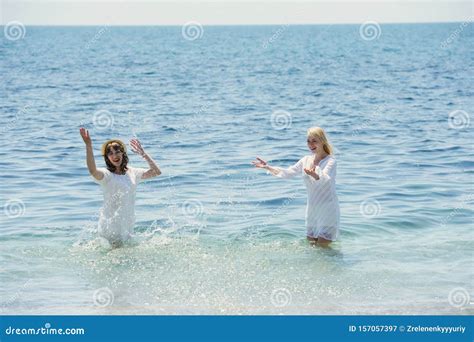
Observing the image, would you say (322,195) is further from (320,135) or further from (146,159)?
(146,159)

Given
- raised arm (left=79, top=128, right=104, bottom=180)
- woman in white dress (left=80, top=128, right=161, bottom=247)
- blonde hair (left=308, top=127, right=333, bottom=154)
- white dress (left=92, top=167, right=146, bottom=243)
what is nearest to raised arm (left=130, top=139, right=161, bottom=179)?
woman in white dress (left=80, top=128, right=161, bottom=247)

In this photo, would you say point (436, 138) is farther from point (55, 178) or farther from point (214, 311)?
point (214, 311)

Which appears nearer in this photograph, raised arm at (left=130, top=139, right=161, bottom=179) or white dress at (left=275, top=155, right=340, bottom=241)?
raised arm at (left=130, top=139, right=161, bottom=179)

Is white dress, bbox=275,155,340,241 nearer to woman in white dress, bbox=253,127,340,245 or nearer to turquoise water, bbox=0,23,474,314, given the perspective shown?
woman in white dress, bbox=253,127,340,245

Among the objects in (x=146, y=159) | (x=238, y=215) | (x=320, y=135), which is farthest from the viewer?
(x=238, y=215)

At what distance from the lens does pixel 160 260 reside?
1109cm

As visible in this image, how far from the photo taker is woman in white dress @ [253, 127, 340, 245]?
10961 mm

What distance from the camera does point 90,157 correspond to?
10.2 meters

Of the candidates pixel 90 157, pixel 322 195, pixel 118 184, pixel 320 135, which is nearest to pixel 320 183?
pixel 322 195

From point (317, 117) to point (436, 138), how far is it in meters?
6.82

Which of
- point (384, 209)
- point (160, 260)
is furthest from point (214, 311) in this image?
point (384, 209)

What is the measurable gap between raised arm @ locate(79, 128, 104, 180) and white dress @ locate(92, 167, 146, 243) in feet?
0.39

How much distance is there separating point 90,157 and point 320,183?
3.19 m

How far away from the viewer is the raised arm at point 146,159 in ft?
35.3
